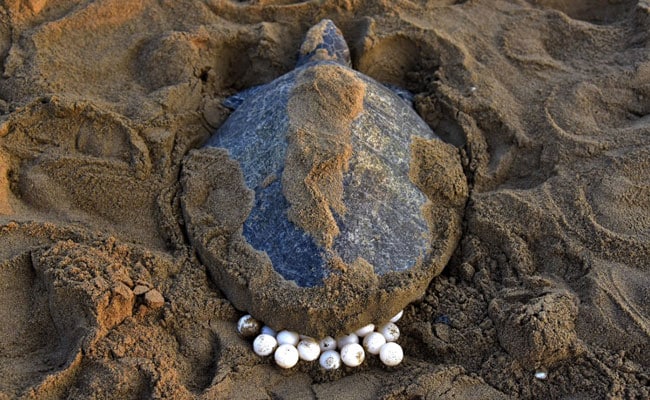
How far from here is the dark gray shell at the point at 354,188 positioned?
100 inches

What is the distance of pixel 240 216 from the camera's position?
8.96 ft

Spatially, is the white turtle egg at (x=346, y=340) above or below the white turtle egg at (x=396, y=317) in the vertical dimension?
below

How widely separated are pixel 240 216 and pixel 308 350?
2.23 ft

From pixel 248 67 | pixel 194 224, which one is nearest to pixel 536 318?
pixel 194 224

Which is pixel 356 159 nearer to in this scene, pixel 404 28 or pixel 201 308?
pixel 201 308

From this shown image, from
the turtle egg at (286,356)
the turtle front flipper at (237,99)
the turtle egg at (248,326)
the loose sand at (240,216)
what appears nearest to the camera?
the loose sand at (240,216)

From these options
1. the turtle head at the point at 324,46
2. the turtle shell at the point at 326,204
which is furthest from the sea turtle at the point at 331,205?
the turtle head at the point at 324,46

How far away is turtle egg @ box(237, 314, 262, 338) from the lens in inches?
99.1

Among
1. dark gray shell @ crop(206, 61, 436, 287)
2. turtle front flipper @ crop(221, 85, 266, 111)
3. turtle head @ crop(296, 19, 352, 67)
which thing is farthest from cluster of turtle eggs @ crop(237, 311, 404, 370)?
turtle head @ crop(296, 19, 352, 67)

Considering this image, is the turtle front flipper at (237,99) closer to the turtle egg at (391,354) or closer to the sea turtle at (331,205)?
the sea turtle at (331,205)

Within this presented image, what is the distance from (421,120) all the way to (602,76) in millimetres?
1036

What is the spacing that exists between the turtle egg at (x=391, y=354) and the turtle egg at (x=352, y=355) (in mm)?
82

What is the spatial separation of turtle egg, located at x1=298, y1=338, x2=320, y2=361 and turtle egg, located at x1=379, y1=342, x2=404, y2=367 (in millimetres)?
265

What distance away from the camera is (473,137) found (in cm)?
315
